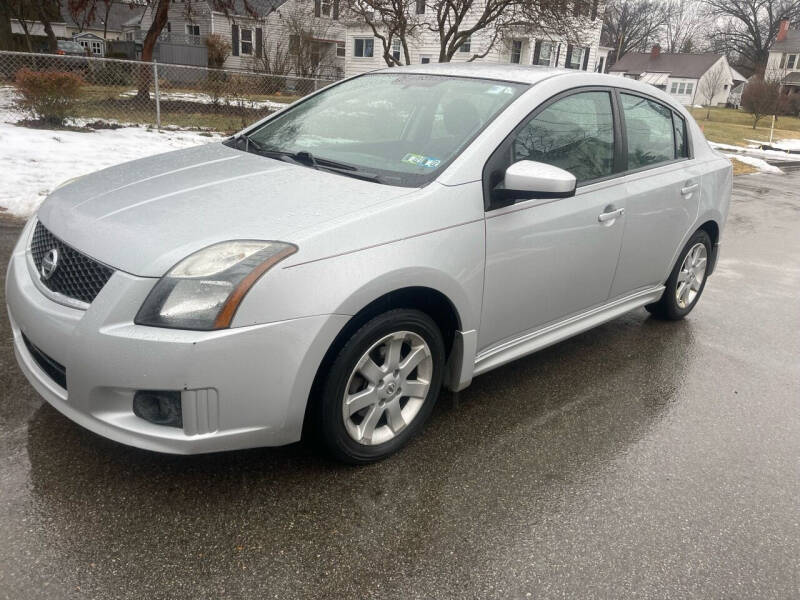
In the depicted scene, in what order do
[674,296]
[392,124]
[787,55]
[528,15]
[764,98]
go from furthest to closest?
[787,55]
[764,98]
[528,15]
[674,296]
[392,124]

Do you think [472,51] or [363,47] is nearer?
[472,51]

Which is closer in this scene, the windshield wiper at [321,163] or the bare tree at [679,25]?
the windshield wiper at [321,163]

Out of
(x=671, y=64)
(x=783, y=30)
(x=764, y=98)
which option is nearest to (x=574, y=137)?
(x=764, y=98)

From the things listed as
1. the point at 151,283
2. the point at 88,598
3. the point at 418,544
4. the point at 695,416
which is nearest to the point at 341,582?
the point at 418,544

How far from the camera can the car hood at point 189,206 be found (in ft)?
7.80

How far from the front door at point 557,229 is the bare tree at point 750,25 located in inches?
3078

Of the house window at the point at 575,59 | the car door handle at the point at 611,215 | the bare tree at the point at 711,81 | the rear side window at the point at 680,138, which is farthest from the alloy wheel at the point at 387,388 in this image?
the bare tree at the point at 711,81

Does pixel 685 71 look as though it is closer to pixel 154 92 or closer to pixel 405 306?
pixel 154 92

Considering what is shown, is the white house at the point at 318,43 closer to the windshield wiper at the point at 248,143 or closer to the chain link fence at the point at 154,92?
the chain link fence at the point at 154,92

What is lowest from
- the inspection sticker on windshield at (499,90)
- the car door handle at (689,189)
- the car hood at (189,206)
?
the car door handle at (689,189)

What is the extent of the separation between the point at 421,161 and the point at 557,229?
794 mm

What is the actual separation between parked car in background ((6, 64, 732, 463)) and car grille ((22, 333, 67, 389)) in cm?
2

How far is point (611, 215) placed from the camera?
3.58 meters

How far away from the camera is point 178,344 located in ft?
7.17
